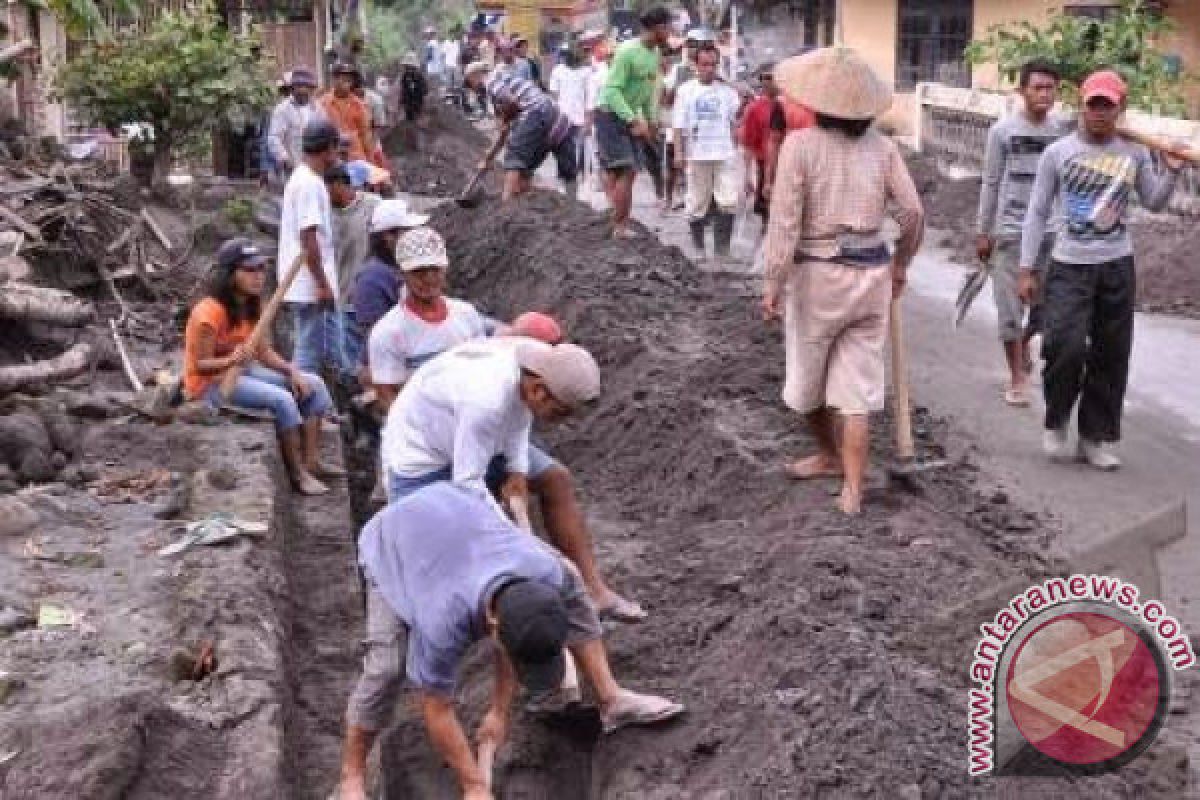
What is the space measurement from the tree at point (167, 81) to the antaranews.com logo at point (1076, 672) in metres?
12.6

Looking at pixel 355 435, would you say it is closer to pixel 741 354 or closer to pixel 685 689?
pixel 741 354

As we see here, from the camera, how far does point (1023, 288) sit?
25.8ft

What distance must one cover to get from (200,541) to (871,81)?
3257 mm

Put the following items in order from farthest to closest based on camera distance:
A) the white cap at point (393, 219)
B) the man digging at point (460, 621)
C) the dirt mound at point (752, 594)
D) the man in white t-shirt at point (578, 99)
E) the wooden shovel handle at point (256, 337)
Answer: the man in white t-shirt at point (578, 99), the white cap at point (393, 219), the wooden shovel handle at point (256, 337), the dirt mound at point (752, 594), the man digging at point (460, 621)

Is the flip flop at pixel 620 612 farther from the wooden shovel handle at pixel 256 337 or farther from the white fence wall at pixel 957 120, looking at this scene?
the white fence wall at pixel 957 120

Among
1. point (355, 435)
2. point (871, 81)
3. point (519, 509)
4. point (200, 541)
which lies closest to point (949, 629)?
point (519, 509)

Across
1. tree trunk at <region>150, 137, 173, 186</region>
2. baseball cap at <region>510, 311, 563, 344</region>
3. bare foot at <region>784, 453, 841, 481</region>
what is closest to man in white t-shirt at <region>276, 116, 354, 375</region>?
bare foot at <region>784, 453, 841, 481</region>

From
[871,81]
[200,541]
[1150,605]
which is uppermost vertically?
[871,81]

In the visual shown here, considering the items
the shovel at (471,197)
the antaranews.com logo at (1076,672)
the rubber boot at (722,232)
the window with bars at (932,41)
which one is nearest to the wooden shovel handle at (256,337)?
the antaranews.com logo at (1076,672)

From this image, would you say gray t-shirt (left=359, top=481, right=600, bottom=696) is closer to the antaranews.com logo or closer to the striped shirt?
the antaranews.com logo

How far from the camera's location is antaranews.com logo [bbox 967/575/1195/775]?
2619mm

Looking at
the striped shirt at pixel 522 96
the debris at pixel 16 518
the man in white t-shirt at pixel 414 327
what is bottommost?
the debris at pixel 16 518

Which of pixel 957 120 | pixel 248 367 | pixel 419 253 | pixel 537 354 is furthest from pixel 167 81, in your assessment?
pixel 957 120

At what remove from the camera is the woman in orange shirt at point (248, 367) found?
24.6 feet
